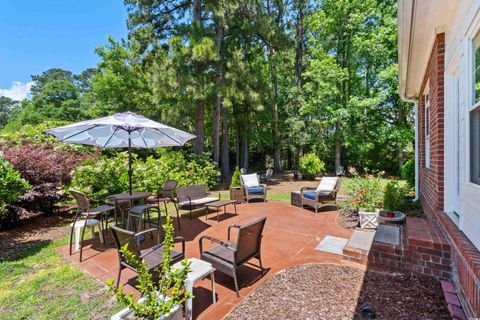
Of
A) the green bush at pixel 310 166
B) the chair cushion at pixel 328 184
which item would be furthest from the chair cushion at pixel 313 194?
the green bush at pixel 310 166

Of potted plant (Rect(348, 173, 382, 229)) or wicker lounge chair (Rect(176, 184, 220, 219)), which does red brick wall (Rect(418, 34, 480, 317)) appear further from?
wicker lounge chair (Rect(176, 184, 220, 219))

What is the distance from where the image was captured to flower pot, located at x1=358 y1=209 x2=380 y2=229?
184 inches

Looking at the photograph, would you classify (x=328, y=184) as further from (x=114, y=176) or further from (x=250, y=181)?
(x=114, y=176)

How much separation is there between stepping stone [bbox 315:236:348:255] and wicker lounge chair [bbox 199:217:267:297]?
140 cm

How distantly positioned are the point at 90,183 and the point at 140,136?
2.28 m

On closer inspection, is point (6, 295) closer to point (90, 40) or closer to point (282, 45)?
point (282, 45)

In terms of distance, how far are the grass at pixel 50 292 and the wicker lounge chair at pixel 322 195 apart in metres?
4.89

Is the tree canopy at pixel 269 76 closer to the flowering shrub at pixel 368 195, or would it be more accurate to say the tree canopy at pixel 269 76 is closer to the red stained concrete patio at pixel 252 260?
the red stained concrete patio at pixel 252 260

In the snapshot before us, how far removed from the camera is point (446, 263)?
273cm

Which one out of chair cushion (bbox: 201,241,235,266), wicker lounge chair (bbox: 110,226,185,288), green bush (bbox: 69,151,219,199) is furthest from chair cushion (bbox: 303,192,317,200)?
wicker lounge chair (bbox: 110,226,185,288)

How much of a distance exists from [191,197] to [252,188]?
7.75ft

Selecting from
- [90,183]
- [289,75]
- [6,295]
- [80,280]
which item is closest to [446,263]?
[80,280]

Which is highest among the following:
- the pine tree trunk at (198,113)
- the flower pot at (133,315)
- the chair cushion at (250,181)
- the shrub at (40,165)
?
the pine tree trunk at (198,113)

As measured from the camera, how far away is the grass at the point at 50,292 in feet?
8.26
